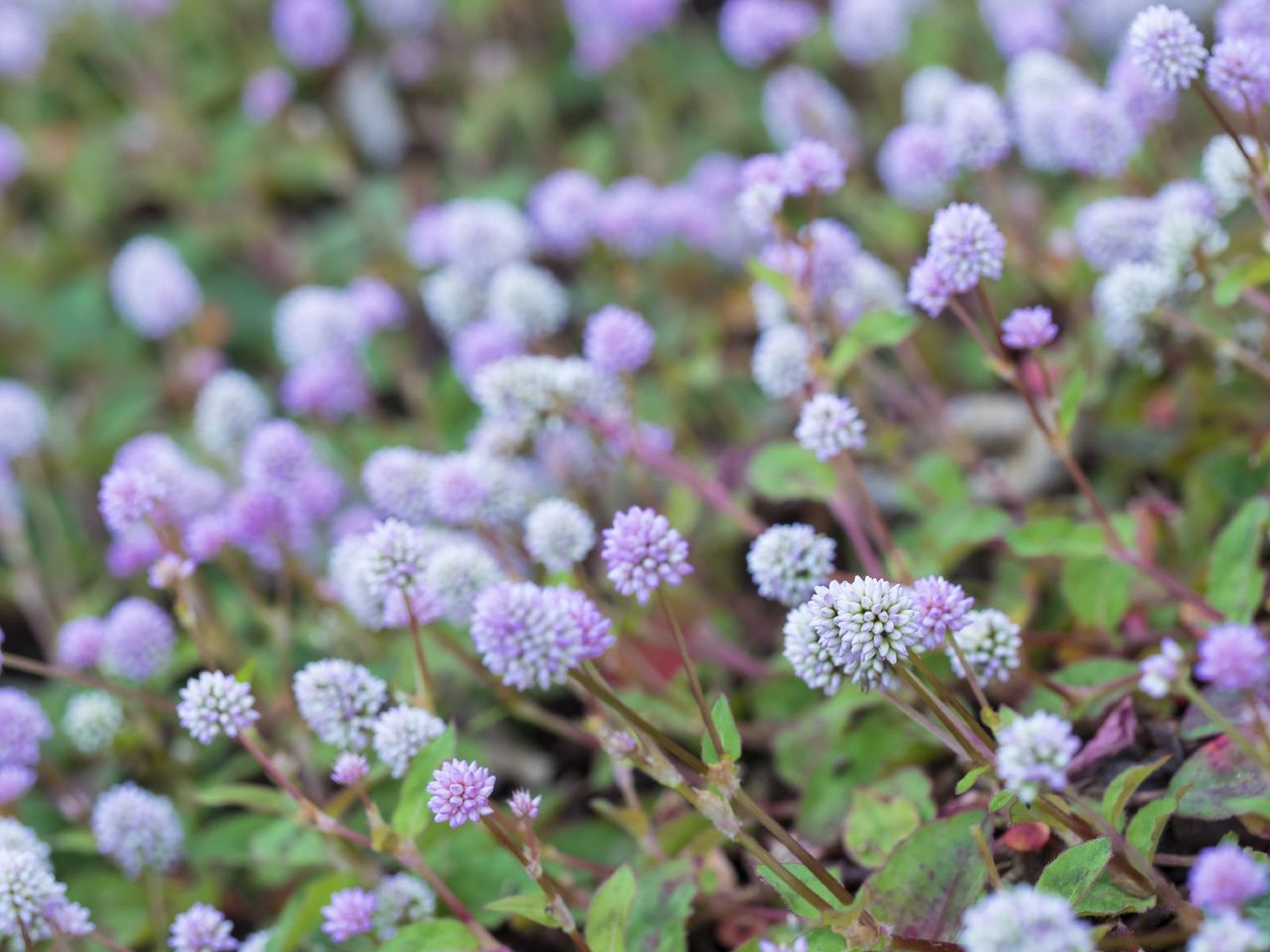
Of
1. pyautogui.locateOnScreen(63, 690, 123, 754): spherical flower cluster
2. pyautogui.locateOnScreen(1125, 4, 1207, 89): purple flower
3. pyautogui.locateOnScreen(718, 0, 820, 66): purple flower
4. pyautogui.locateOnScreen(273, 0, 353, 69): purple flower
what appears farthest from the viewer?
pyautogui.locateOnScreen(273, 0, 353, 69): purple flower

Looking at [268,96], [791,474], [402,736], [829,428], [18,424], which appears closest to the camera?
[402,736]

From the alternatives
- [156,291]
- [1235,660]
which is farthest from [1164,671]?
[156,291]

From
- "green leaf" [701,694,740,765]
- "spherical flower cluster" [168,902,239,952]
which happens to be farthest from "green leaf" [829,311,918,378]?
"spherical flower cluster" [168,902,239,952]

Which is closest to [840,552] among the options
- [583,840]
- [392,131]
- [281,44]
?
[583,840]

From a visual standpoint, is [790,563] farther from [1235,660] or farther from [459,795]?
[1235,660]

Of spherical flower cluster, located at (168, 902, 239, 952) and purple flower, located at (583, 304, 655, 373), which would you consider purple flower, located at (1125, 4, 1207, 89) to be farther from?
spherical flower cluster, located at (168, 902, 239, 952)

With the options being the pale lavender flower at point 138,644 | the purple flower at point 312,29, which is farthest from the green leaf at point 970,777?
the purple flower at point 312,29
